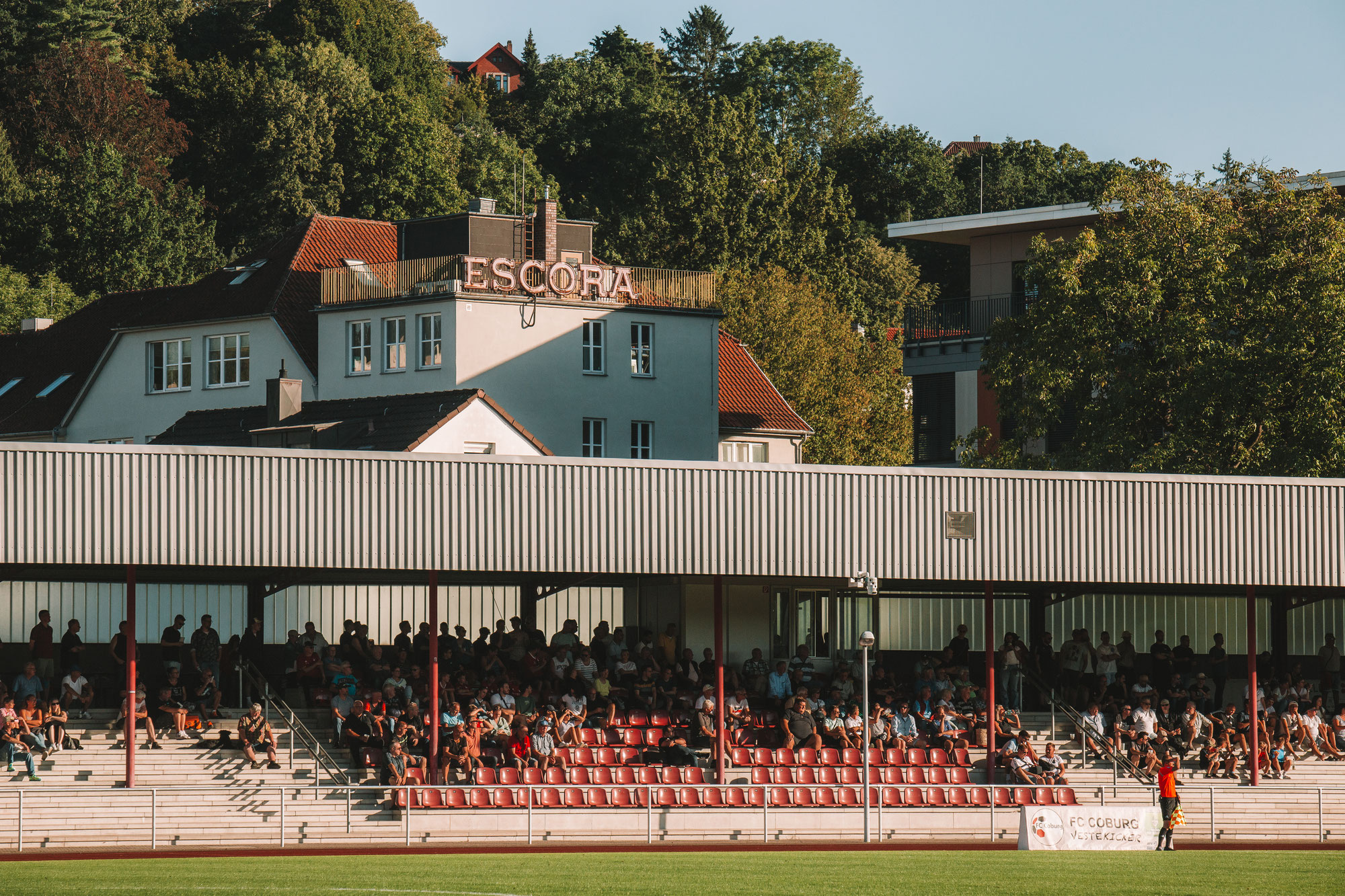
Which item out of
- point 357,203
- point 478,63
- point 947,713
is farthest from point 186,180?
point 947,713

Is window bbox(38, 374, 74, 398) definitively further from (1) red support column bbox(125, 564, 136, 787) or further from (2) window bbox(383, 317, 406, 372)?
(1) red support column bbox(125, 564, 136, 787)

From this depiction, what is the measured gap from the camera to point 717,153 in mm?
77750

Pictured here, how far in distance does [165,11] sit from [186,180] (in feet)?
64.1

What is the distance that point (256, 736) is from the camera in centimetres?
3077

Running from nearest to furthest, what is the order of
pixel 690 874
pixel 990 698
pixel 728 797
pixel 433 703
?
1. pixel 690 874
2. pixel 728 797
3. pixel 433 703
4. pixel 990 698

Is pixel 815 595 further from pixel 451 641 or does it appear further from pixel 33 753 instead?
pixel 33 753

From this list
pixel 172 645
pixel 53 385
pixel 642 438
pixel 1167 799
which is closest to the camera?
pixel 1167 799

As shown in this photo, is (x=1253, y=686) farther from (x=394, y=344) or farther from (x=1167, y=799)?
(x=394, y=344)

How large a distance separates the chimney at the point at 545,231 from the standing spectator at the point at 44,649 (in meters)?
22.5

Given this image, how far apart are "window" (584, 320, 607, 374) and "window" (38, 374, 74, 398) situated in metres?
16.5

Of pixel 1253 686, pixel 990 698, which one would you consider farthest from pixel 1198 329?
pixel 990 698

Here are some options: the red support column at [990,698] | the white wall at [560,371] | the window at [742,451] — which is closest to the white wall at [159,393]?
the white wall at [560,371]

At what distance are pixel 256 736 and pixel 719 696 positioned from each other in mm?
7115

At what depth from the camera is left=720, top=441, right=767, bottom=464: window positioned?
56.9m
